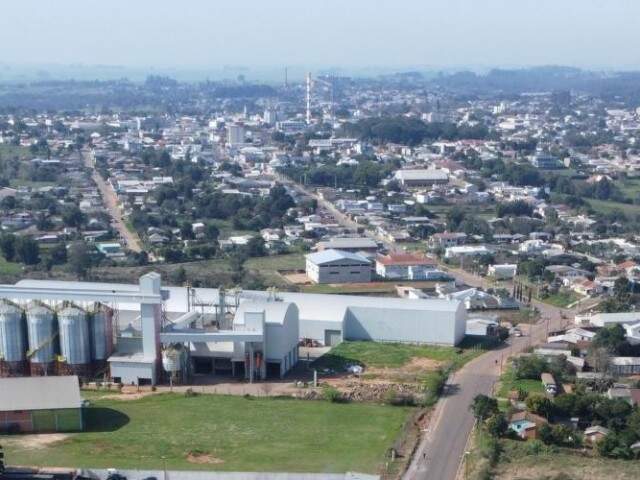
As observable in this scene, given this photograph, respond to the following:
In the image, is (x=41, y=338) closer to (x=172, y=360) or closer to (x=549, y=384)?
(x=172, y=360)

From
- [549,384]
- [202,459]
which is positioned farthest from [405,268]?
[202,459]

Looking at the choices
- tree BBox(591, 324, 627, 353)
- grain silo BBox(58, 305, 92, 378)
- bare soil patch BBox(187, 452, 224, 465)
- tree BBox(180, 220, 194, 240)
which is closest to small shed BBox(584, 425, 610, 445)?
tree BBox(591, 324, 627, 353)

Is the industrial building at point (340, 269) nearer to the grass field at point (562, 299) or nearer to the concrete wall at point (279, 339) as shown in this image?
the grass field at point (562, 299)

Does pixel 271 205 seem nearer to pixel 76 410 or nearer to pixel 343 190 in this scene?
pixel 343 190

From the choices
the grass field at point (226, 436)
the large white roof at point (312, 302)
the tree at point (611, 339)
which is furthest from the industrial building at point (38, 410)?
the tree at point (611, 339)

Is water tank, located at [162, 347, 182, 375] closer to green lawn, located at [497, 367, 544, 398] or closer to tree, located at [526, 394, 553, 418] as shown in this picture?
green lawn, located at [497, 367, 544, 398]

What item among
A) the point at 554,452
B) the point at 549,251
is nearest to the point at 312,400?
the point at 554,452

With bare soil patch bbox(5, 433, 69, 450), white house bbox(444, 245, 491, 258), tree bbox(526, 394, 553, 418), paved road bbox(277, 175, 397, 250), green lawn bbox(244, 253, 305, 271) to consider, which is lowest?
green lawn bbox(244, 253, 305, 271)
